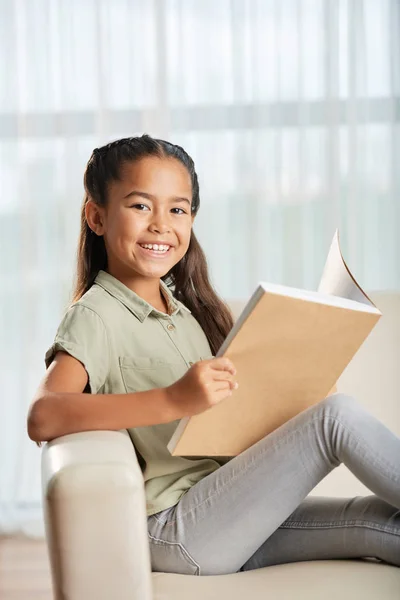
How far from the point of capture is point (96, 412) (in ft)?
4.35

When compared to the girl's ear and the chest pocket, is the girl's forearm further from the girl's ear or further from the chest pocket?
the girl's ear

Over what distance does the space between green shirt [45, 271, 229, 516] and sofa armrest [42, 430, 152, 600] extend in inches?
11.7

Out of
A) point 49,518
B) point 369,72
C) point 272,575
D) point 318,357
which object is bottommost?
point 272,575

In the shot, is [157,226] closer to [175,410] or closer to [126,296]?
[126,296]

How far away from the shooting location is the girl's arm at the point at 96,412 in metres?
1.32

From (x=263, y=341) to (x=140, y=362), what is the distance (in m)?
0.33

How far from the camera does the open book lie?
4.03 ft

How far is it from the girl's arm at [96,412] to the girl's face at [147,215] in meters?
0.33

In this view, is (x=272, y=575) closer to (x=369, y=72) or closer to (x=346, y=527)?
(x=346, y=527)

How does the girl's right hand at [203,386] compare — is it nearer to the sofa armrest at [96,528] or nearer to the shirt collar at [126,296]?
the sofa armrest at [96,528]

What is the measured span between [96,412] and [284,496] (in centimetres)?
32

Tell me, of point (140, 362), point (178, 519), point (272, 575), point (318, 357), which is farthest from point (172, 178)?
point (272, 575)

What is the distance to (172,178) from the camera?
162cm

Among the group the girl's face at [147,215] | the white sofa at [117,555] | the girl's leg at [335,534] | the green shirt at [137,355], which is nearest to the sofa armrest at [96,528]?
the white sofa at [117,555]
